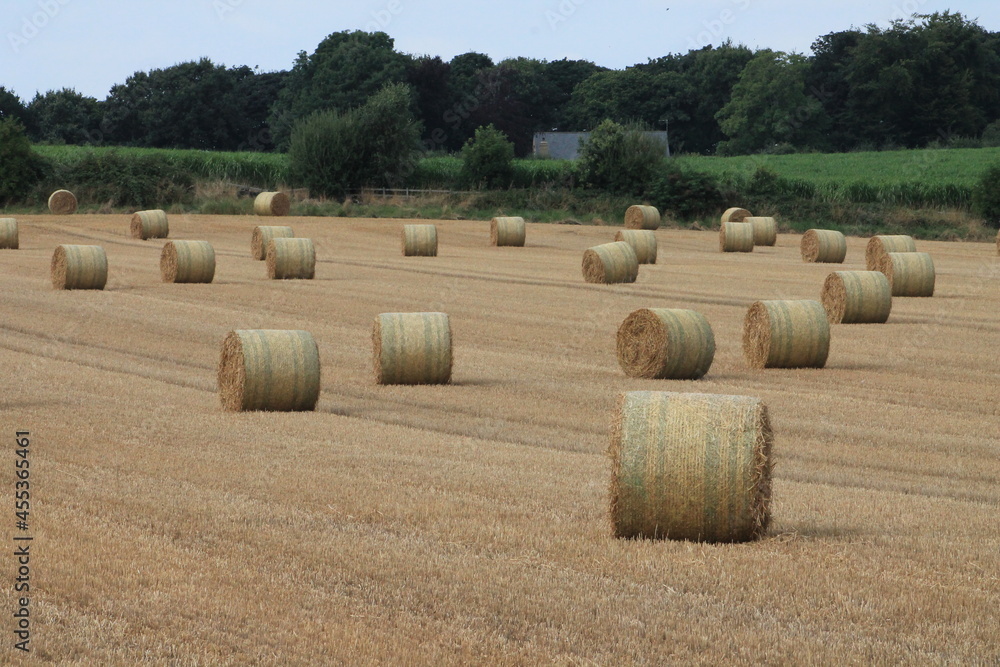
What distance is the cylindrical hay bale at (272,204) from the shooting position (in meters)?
51.1

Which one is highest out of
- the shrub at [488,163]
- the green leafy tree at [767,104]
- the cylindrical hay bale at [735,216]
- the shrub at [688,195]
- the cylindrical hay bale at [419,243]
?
the green leafy tree at [767,104]

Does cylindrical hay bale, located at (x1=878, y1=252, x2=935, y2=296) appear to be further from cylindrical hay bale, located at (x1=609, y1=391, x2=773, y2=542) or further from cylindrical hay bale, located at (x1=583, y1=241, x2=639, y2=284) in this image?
cylindrical hay bale, located at (x1=609, y1=391, x2=773, y2=542)

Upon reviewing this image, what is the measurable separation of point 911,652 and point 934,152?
64.0 meters

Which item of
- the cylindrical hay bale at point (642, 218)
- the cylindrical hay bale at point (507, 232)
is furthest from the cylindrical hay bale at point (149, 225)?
the cylindrical hay bale at point (642, 218)

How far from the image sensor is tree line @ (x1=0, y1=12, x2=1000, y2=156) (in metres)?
84.6

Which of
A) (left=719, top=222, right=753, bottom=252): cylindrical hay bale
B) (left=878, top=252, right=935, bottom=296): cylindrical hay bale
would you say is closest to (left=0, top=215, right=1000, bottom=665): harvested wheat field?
(left=878, top=252, right=935, bottom=296): cylindrical hay bale

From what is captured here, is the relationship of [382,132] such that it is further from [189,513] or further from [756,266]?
[189,513]

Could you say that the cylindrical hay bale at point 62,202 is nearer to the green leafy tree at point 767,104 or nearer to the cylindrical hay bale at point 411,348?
the cylindrical hay bale at point 411,348

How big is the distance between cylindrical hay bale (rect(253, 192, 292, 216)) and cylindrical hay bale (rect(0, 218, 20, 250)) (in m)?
14.8

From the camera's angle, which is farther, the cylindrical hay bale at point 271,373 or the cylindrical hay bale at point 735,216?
the cylindrical hay bale at point 735,216

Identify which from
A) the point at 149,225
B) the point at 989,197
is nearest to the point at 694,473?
the point at 149,225

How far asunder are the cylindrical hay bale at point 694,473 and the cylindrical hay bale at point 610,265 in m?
21.0

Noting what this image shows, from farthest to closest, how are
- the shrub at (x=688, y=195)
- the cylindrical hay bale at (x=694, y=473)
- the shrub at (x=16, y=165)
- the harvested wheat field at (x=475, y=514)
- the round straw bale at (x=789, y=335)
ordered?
1. the shrub at (x=688, y=195)
2. the shrub at (x=16, y=165)
3. the round straw bale at (x=789, y=335)
4. the cylindrical hay bale at (x=694, y=473)
5. the harvested wheat field at (x=475, y=514)

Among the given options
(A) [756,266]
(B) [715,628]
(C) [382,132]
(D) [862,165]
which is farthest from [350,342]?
(D) [862,165]
